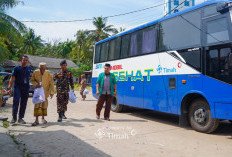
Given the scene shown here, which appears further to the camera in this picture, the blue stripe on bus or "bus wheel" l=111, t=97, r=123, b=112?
"bus wheel" l=111, t=97, r=123, b=112

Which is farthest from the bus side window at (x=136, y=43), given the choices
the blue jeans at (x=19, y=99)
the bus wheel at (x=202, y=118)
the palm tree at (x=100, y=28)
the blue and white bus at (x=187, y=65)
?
the palm tree at (x=100, y=28)

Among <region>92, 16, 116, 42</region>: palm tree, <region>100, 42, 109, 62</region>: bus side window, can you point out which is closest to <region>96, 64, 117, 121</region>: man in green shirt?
<region>100, 42, 109, 62</region>: bus side window

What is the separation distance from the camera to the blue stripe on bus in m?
5.68

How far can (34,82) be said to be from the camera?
708cm

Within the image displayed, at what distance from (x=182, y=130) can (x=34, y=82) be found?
179 inches

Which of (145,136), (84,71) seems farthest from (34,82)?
(84,71)

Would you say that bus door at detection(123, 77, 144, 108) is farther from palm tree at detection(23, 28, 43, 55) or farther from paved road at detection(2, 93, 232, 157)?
palm tree at detection(23, 28, 43, 55)

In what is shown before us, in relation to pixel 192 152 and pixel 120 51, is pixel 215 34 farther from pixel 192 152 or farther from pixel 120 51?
pixel 120 51

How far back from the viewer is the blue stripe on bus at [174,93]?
5.68 metres

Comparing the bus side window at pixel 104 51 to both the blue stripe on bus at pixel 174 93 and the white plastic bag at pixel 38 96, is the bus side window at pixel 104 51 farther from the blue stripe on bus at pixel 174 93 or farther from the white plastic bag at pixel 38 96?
the white plastic bag at pixel 38 96

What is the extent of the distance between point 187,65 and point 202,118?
1505 millimetres

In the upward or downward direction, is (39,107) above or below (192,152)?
above

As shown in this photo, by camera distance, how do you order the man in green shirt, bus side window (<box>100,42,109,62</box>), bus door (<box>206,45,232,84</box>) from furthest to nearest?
bus side window (<box>100,42,109,62</box>) < the man in green shirt < bus door (<box>206,45,232,84</box>)

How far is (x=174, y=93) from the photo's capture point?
715 centimetres
